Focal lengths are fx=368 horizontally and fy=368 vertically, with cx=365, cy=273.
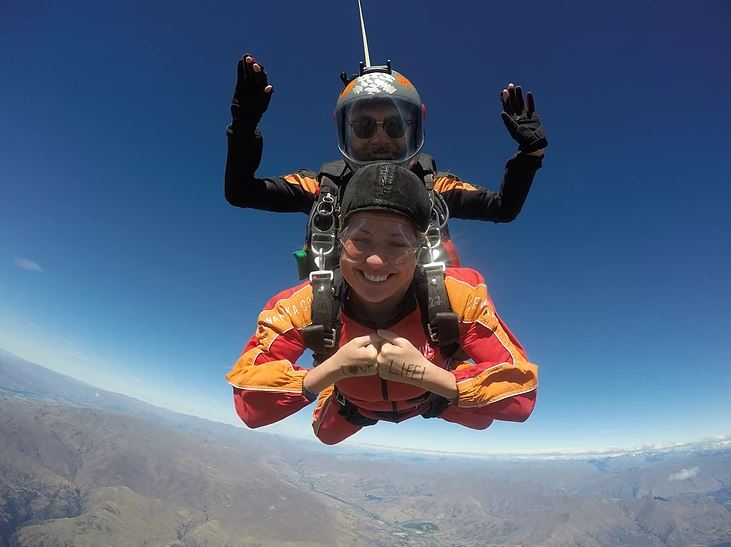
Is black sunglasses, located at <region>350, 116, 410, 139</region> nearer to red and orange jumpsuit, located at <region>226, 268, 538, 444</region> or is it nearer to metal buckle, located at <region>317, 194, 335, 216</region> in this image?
metal buckle, located at <region>317, 194, 335, 216</region>

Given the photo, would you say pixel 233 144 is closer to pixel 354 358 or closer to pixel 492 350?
pixel 354 358

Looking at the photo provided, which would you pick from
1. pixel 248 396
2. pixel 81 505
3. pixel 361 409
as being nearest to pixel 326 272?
pixel 248 396

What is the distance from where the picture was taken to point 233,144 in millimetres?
2504

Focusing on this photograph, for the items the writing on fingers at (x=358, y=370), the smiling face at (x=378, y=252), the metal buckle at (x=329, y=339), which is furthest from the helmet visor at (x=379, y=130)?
the writing on fingers at (x=358, y=370)

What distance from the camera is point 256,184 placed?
9.34 ft

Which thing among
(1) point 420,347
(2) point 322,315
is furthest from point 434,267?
(2) point 322,315

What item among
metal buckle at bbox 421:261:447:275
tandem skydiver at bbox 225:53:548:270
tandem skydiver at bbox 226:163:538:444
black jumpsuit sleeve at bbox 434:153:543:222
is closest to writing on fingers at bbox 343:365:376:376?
tandem skydiver at bbox 226:163:538:444

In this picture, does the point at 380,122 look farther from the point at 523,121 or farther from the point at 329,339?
the point at 329,339

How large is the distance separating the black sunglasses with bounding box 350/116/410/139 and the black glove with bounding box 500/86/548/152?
0.76 m

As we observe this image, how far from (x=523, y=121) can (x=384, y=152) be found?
1014 millimetres

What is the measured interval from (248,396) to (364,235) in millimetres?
1174

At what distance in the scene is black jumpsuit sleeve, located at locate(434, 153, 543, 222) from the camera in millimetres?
2803

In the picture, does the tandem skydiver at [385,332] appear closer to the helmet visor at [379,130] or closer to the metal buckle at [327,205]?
the metal buckle at [327,205]

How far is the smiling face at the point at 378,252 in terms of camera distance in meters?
1.97
